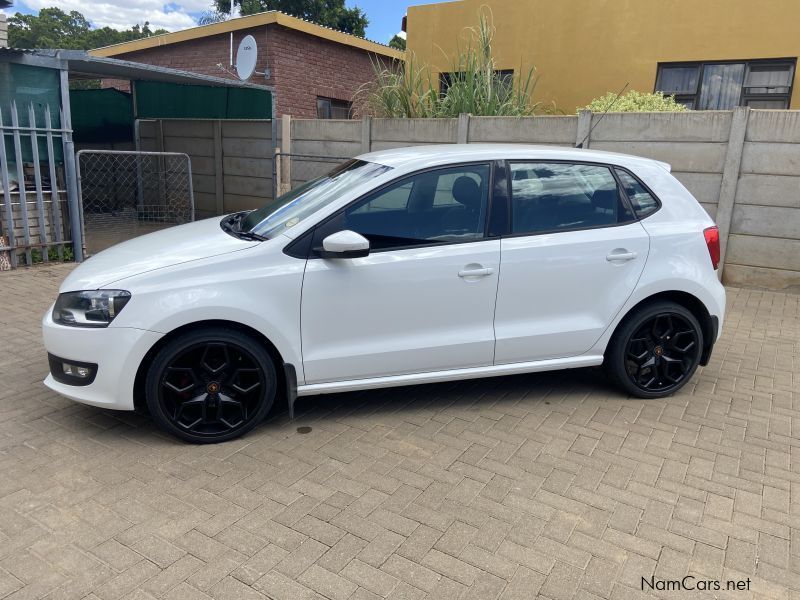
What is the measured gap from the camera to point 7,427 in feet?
12.3

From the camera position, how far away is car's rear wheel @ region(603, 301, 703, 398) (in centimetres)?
424

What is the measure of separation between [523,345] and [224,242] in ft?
6.43

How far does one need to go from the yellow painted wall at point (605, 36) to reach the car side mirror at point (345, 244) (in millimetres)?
8708

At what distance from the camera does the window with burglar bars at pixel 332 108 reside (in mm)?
16688

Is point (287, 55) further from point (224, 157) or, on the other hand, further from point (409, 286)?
point (409, 286)

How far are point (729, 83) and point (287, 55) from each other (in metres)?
9.72

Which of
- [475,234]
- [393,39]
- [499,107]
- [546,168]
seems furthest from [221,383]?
[393,39]

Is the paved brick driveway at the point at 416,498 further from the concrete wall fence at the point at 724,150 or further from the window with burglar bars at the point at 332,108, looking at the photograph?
the window with burglar bars at the point at 332,108

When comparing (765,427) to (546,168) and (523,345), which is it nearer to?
(523,345)

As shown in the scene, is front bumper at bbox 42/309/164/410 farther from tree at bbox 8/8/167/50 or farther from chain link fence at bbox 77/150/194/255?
tree at bbox 8/8/167/50

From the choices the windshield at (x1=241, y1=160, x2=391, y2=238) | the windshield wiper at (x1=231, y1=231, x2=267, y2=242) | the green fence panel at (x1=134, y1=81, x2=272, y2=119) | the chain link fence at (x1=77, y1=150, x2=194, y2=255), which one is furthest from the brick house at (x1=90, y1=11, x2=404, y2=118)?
the windshield wiper at (x1=231, y1=231, x2=267, y2=242)

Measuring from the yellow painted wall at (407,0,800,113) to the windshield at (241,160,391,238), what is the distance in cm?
780

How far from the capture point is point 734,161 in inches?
284

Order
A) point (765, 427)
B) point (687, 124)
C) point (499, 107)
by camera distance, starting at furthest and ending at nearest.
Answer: point (499, 107), point (687, 124), point (765, 427)
